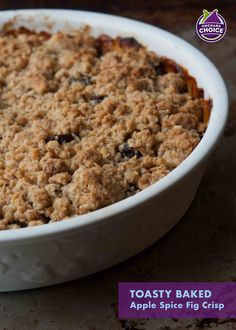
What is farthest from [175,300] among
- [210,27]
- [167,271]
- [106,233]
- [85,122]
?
[210,27]

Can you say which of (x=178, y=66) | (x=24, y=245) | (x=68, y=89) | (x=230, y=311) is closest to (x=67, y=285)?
(x=24, y=245)

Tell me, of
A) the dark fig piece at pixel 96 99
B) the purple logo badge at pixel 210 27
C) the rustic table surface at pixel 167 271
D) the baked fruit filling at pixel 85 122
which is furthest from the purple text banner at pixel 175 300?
the purple logo badge at pixel 210 27

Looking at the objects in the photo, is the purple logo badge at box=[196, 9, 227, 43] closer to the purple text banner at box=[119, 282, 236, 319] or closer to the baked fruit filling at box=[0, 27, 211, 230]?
the baked fruit filling at box=[0, 27, 211, 230]

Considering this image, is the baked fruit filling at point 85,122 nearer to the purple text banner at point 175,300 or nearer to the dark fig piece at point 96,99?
the dark fig piece at point 96,99

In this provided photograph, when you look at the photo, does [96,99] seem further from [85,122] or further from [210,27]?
[210,27]

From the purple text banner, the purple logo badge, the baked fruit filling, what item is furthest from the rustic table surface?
the purple logo badge
